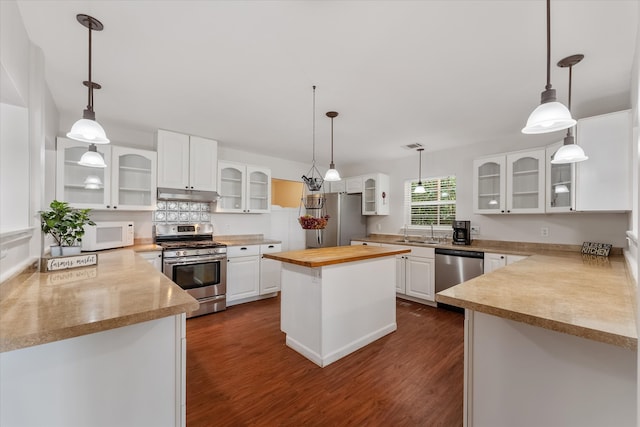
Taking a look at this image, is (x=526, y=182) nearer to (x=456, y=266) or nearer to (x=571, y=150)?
(x=456, y=266)

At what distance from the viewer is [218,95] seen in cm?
257

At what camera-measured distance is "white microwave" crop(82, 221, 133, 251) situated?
2.88m

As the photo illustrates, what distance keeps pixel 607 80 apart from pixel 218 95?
333cm

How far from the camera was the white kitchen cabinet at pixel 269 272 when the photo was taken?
13.8 ft

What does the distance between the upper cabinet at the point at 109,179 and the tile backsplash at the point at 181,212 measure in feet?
1.16

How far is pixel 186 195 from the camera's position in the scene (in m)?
3.73

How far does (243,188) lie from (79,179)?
1.95m

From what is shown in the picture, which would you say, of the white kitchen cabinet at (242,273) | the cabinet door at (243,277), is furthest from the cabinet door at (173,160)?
the cabinet door at (243,277)

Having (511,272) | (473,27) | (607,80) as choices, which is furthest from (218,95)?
(607,80)

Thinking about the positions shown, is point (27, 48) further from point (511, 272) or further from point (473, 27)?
point (511, 272)

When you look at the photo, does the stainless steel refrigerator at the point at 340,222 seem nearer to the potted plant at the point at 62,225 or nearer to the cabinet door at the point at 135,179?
the cabinet door at the point at 135,179

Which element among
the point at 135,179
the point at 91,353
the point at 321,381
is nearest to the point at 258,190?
the point at 135,179

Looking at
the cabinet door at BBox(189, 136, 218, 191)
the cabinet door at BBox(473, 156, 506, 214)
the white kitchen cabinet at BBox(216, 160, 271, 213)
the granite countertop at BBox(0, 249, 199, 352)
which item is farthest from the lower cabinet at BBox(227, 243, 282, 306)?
the cabinet door at BBox(473, 156, 506, 214)

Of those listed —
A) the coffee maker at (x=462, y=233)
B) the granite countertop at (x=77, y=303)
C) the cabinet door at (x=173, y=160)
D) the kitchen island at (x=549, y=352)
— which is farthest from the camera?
the coffee maker at (x=462, y=233)
